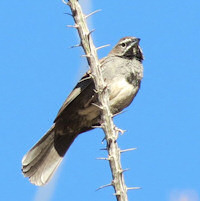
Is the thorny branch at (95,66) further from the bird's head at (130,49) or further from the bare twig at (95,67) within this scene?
the bird's head at (130,49)

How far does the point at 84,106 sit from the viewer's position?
5684mm

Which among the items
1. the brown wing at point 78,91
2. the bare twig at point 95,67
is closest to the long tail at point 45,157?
the brown wing at point 78,91

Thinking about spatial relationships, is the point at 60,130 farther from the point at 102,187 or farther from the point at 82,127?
the point at 102,187

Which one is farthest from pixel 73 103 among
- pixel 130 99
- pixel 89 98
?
pixel 130 99

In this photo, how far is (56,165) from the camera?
605cm

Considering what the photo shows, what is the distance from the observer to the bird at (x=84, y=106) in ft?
18.3

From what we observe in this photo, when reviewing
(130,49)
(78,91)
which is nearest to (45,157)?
(78,91)

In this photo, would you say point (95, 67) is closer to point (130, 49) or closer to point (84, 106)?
point (84, 106)

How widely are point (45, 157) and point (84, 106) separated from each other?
0.88m

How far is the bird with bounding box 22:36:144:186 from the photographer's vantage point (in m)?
5.58

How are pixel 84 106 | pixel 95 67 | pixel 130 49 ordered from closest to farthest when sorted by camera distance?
pixel 95 67, pixel 84 106, pixel 130 49

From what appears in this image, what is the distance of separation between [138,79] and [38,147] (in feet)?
4.78

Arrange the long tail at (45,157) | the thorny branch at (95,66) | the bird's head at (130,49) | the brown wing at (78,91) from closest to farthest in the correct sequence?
the thorny branch at (95,66)
the brown wing at (78,91)
the long tail at (45,157)
the bird's head at (130,49)

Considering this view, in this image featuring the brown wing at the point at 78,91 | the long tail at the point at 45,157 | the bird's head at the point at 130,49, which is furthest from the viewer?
the bird's head at the point at 130,49
